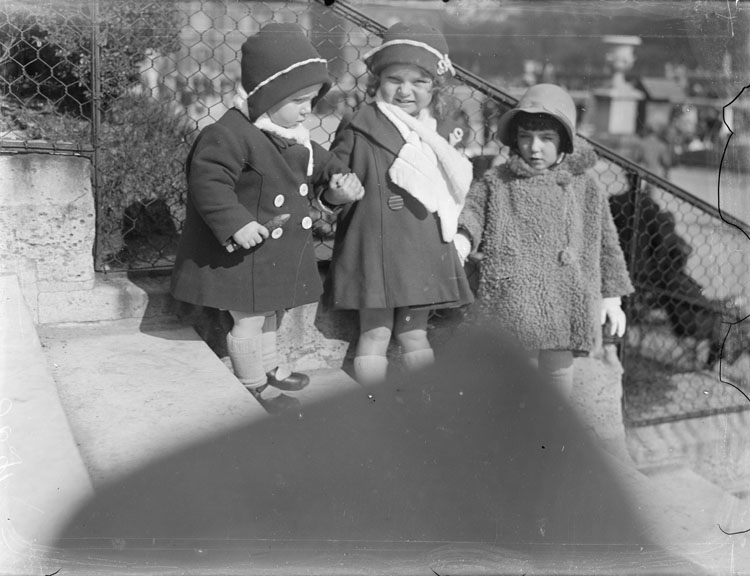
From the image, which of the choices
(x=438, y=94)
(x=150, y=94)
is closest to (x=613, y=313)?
(x=438, y=94)

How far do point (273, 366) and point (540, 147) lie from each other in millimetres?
1249

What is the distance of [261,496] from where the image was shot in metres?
2.00

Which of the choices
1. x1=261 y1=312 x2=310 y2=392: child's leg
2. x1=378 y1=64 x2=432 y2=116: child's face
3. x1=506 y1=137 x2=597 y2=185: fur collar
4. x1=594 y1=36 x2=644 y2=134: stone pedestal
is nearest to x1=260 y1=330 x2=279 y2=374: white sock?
x1=261 y1=312 x2=310 y2=392: child's leg

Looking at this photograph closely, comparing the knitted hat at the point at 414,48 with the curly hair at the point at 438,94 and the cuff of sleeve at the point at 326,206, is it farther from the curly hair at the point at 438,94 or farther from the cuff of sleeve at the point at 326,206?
the cuff of sleeve at the point at 326,206

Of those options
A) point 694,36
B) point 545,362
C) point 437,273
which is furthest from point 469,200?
point 694,36

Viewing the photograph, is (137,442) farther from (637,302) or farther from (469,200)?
(637,302)

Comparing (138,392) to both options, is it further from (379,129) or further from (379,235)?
(379,129)

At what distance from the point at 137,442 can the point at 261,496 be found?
0.38 meters

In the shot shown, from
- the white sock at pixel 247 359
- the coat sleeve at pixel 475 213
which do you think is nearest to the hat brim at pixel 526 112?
the coat sleeve at pixel 475 213

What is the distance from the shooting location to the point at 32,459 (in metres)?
1.88

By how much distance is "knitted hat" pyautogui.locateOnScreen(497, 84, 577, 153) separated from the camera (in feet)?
9.11

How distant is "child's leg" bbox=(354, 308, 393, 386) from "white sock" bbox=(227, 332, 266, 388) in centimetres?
40

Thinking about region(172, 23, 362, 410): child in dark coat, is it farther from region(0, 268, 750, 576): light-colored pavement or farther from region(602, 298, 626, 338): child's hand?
region(602, 298, 626, 338): child's hand

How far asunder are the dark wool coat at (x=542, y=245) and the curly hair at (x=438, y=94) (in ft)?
0.93
